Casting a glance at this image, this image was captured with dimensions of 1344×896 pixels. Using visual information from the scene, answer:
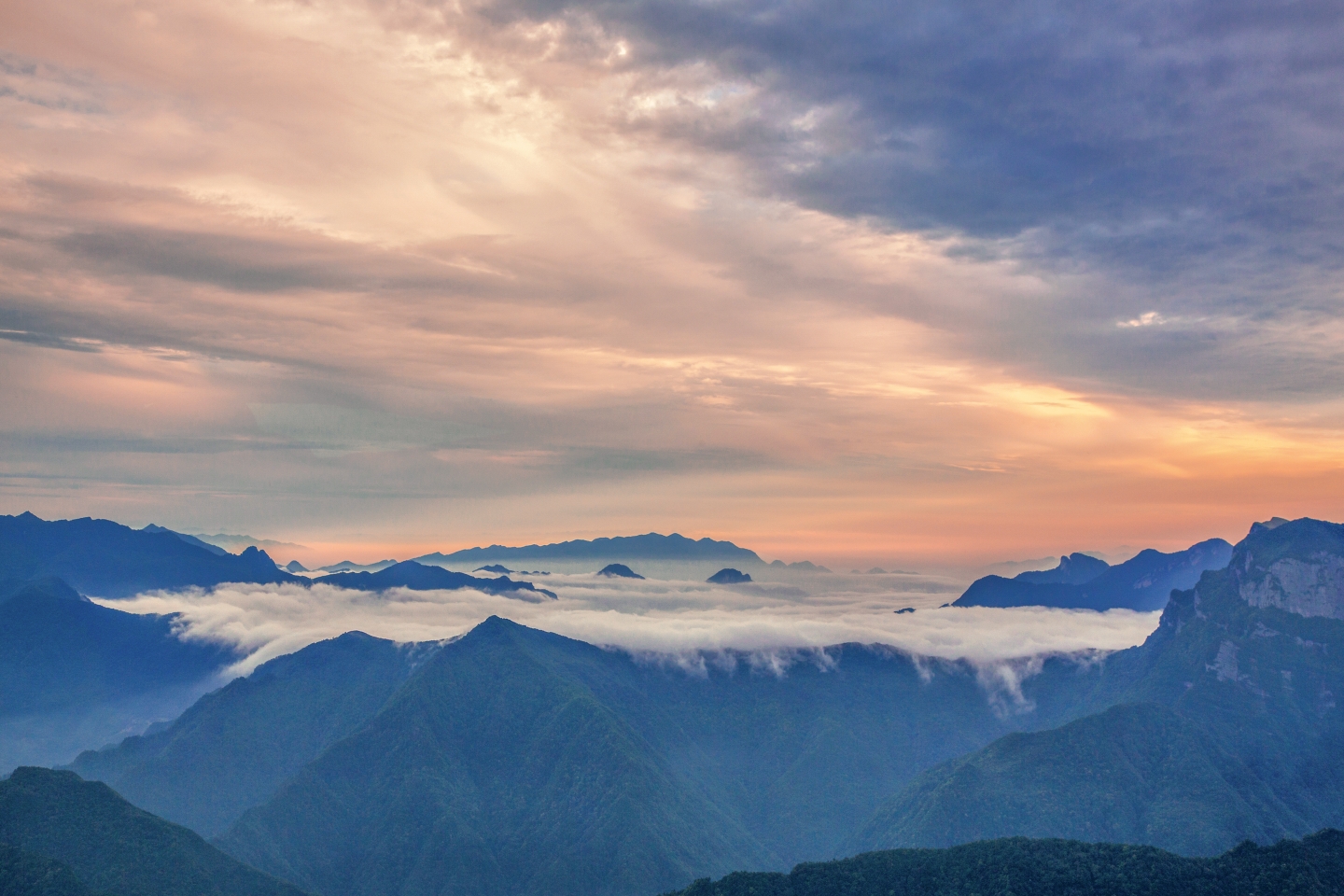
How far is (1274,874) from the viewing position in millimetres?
197750

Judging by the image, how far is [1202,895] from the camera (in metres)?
199

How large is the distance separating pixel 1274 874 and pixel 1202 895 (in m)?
14.2
